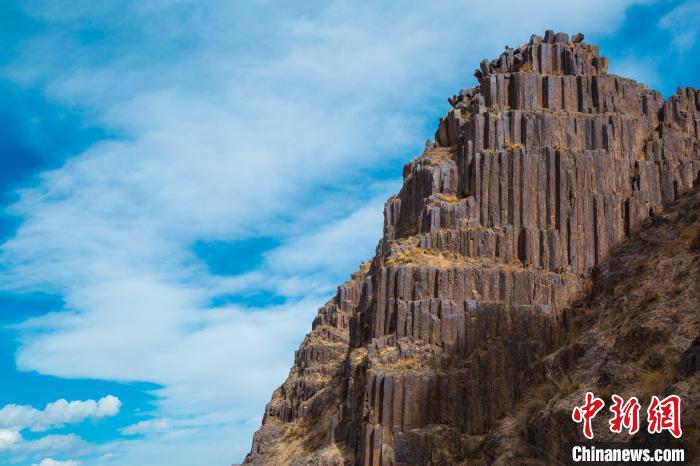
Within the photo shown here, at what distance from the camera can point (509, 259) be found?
193 feet

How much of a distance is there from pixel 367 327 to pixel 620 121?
839 inches

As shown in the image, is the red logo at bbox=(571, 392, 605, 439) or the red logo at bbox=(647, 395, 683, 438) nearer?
the red logo at bbox=(647, 395, 683, 438)

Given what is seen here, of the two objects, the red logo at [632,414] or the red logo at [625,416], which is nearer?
the red logo at [632,414]

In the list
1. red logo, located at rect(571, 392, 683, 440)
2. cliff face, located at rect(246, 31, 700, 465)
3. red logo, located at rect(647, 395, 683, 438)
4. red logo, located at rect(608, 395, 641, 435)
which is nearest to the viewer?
red logo, located at rect(647, 395, 683, 438)

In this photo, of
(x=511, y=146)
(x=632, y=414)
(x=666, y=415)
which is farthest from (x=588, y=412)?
(x=511, y=146)

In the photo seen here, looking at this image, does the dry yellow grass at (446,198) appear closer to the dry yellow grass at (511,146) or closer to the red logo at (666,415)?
the dry yellow grass at (511,146)

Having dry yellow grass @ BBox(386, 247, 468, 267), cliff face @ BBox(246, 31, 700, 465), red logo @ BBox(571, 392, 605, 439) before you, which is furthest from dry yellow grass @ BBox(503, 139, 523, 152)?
red logo @ BBox(571, 392, 605, 439)

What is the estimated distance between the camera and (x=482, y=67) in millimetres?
73062

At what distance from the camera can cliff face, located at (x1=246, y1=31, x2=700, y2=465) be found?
51812 millimetres

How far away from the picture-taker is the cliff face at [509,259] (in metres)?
51.8

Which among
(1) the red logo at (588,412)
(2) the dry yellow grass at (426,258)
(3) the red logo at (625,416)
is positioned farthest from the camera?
(2) the dry yellow grass at (426,258)

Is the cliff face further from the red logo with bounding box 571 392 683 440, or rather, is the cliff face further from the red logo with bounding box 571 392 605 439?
the red logo with bounding box 571 392 683 440

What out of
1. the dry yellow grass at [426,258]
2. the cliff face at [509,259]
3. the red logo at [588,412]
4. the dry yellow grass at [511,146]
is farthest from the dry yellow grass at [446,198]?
the red logo at [588,412]

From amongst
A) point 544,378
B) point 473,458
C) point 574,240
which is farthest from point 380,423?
point 574,240
